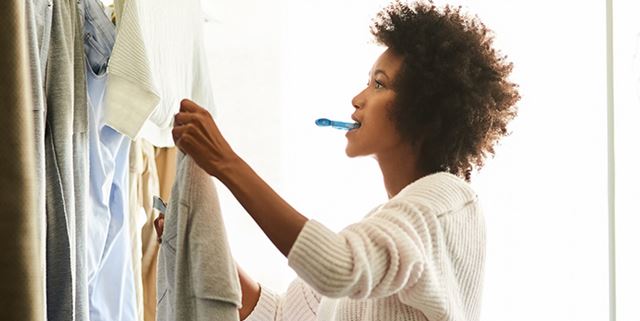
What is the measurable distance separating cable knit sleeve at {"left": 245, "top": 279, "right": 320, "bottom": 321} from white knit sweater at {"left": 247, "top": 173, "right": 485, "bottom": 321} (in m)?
0.11

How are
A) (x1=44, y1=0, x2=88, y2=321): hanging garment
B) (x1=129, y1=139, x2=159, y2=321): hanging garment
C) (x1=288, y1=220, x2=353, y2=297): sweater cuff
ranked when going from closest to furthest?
1. (x1=288, y1=220, x2=353, y2=297): sweater cuff
2. (x1=44, y1=0, x2=88, y2=321): hanging garment
3. (x1=129, y1=139, x2=159, y2=321): hanging garment

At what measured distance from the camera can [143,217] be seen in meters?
1.66

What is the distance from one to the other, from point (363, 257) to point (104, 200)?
0.60 m

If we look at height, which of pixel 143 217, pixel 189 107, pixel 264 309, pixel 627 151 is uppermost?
pixel 189 107

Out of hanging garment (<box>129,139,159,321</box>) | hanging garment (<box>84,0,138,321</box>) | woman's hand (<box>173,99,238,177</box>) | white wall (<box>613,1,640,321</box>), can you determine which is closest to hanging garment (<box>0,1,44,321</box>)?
woman's hand (<box>173,99,238,177</box>)

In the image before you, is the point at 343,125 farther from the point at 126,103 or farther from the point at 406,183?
the point at 126,103

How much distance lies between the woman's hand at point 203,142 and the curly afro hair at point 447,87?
1.13 feet

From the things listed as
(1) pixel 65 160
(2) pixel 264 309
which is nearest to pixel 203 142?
(1) pixel 65 160

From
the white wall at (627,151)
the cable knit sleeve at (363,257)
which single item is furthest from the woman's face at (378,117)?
the white wall at (627,151)

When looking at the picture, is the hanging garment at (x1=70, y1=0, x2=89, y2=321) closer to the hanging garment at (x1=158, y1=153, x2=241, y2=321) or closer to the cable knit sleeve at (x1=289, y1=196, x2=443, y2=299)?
the hanging garment at (x1=158, y1=153, x2=241, y2=321)

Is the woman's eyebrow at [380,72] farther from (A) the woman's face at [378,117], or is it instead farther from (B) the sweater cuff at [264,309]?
(B) the sweater cuff at [264,309]

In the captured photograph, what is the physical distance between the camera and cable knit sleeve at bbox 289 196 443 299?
94 centimetres

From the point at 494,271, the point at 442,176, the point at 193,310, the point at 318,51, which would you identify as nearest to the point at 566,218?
the point at 494,271

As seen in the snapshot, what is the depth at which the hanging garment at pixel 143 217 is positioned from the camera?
1.58m
